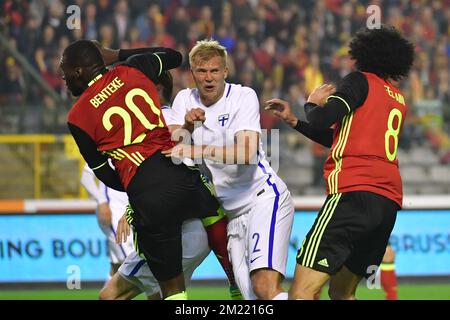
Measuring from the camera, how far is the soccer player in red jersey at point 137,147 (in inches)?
241

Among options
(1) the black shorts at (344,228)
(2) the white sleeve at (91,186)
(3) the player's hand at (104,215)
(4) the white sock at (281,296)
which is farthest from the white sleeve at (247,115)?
(2) the white sleeve at (91,186)

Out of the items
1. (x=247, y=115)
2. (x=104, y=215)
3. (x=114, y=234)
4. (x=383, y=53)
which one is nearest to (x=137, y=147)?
(x=247, y=115)

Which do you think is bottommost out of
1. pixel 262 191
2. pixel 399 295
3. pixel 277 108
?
pixel 399 295

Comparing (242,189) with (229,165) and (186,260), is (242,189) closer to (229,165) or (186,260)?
(229,165)

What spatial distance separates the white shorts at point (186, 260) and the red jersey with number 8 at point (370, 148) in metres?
1.10

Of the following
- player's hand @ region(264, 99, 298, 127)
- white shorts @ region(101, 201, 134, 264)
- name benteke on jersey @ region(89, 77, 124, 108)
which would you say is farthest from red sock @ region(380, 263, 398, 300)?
name benteke on jersey @ region(89, 77, 124, 108)

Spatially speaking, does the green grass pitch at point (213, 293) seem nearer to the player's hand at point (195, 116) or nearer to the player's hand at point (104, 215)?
the player's hand at point (104, 215)

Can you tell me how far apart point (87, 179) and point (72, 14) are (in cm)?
592

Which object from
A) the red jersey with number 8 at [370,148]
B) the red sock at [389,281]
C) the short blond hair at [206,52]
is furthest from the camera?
the red sock at [389,281]

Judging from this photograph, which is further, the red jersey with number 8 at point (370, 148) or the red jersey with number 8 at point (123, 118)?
the red jersey with number 8 at point (123, 118)

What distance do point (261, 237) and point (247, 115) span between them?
0.84 meters
